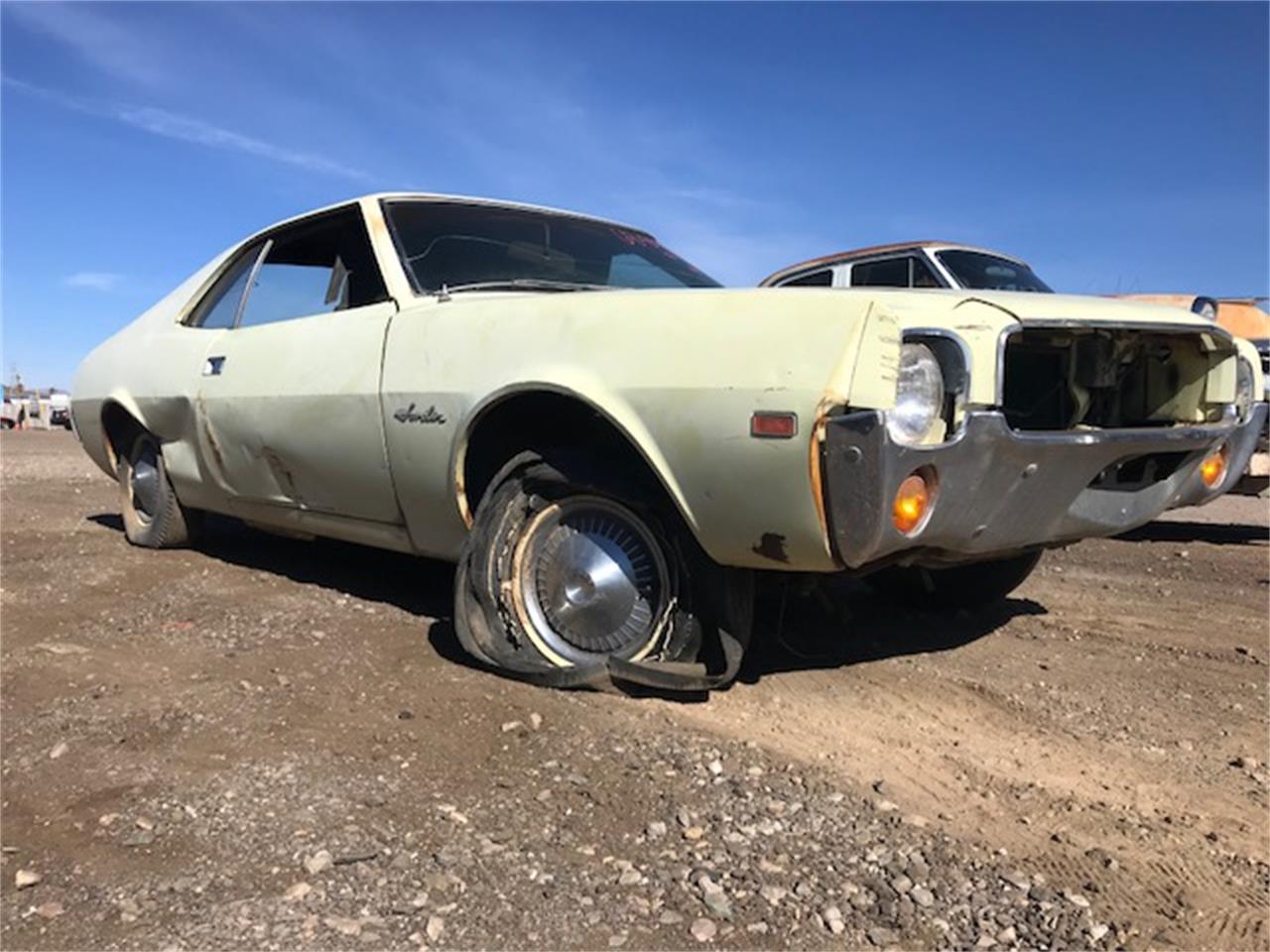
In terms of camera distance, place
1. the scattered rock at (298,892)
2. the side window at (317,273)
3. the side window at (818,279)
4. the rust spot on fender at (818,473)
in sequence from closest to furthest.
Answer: the scattered rock at (298,892) < the rust spot on fender at (818,473) < the side window at (317,273) < the side window at (818,279)

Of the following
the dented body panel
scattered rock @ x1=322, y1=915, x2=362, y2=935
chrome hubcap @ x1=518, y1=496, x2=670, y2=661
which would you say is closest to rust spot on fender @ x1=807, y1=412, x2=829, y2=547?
the dented body panel

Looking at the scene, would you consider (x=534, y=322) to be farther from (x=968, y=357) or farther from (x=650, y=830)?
(x=650, y=830)

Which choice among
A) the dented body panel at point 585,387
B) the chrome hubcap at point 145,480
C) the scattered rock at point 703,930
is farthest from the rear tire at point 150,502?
the scattered rock at point 703,930

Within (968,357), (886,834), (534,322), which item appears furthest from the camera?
(534,322)

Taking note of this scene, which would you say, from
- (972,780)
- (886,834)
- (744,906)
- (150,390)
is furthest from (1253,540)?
(150,390)

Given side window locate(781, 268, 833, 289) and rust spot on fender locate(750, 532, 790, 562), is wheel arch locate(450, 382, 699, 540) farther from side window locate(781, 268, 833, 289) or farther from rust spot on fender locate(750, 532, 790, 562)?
side window locate(781, 268, 833, 289)

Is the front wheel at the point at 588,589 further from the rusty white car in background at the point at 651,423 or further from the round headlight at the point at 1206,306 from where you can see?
the round headlight at the point at 1206,306

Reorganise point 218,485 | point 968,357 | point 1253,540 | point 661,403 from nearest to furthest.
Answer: point 968,357 < point 661,403 < point 218,485 < point 1253,540

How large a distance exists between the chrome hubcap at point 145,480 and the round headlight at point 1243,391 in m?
4.89

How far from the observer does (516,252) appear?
398 cm

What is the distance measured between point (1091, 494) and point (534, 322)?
171 centimetres

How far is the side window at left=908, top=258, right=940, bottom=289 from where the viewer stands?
8.36 meters

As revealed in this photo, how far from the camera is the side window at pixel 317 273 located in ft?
13.0

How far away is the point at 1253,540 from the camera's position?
702 cm
